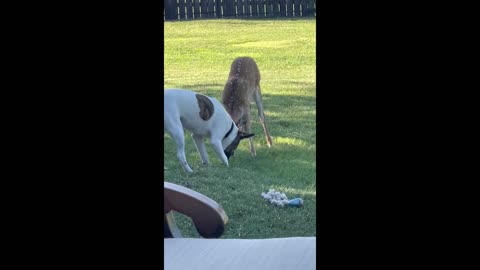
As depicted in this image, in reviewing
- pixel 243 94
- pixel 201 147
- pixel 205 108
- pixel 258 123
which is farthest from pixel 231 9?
pixel 205 108

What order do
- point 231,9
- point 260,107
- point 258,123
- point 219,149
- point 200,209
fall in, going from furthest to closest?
point 231,9, point 258,123, point 260,107, point 219,149, point 200,209

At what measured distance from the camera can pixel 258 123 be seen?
4.20 meters

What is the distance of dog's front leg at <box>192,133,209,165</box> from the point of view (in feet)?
12.1

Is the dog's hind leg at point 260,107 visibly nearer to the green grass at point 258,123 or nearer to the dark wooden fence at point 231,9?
the green grass at point 258,123

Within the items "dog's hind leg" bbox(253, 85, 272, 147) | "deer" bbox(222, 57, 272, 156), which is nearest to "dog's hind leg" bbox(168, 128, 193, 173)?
"deer" bbox(222, 57, 272, 156)

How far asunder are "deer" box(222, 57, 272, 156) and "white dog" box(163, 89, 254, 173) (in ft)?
0.75

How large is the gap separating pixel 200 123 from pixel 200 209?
8.50 ft

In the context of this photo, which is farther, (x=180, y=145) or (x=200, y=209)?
(x=180, y=145)

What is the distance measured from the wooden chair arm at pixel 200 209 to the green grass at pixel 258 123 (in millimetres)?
975

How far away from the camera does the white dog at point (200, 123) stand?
3414mm

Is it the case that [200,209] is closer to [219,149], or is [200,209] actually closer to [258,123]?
[219,149]

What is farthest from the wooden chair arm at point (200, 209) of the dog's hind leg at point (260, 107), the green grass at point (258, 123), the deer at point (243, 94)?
the dog's hind leg at point (260, 107)

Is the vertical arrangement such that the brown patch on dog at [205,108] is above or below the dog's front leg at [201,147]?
above
